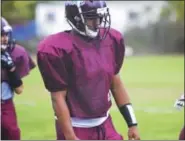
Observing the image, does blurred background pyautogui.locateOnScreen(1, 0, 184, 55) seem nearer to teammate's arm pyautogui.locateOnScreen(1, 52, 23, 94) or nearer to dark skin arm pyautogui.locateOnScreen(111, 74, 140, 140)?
teammate's arm pyautogui.locateOnScreen(1, 52, 23, 94)

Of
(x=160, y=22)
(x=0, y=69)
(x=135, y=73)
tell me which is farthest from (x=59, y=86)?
(x=160, y=22)

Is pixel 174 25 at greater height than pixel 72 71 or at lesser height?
lesser

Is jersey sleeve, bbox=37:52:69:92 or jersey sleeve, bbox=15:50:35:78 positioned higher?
jersey sleeve, bbox=37:52:69:92

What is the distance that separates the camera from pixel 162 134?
32.4 feet

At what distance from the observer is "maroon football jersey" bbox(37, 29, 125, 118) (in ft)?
14.9

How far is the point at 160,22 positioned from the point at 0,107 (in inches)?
1588

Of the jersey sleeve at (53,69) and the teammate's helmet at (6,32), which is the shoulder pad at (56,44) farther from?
the teammate's helmet at (6,32)

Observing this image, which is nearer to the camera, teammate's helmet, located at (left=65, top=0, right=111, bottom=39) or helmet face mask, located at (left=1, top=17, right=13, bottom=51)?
teammate's helmet, located at (left=65, top=0, right=111, bottom=39)

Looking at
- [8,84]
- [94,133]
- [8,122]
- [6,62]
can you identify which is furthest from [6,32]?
[94,133]

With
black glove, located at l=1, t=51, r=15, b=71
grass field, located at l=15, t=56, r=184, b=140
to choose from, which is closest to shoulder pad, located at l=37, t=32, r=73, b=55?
black glove, located at l=1, t=51, r=15, b=71

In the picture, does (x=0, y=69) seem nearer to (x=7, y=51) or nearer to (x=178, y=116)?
(x=7, y=51)

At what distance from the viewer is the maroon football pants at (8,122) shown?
7133 mm

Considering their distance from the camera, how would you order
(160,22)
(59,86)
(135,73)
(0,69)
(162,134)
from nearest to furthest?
1. (59,86)
2. (0,69)
3. (162,134)
4. (135,73)
5. (160,22)

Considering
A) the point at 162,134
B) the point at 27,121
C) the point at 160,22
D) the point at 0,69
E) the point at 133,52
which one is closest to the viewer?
the point at 0,69
